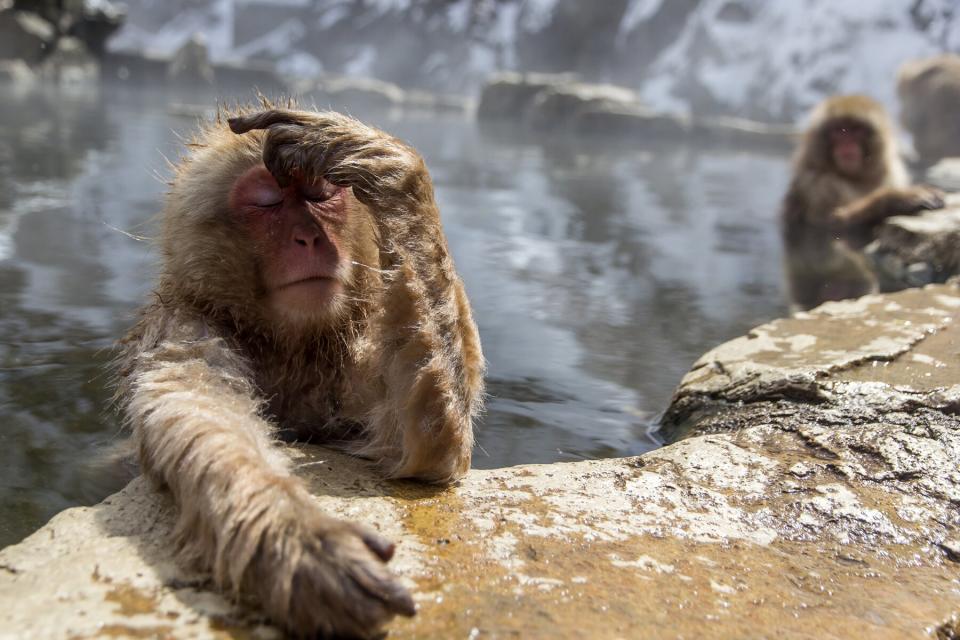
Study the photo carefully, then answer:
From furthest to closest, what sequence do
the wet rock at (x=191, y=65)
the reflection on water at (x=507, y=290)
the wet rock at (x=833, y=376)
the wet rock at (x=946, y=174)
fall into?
1. the wet rock at (x=191, y=65)
2. the wet rock at (x=946, y=174)
3. the reflection on water at (x=507, y=290)
4. the wet rock at (x=833, y=376)

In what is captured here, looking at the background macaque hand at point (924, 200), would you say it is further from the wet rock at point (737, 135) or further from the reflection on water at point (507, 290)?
the wet rock at point (737, 135)

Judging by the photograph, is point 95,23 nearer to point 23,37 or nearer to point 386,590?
point 23,37

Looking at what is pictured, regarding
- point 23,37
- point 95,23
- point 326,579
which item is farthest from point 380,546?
point 95,23

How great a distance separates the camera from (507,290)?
16.8ft

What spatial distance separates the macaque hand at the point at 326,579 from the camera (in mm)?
1445

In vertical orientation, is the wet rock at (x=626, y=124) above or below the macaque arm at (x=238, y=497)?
above

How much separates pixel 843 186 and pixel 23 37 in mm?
17996

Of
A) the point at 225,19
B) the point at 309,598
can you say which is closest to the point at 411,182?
the point at 309,598

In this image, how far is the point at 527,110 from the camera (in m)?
20.9

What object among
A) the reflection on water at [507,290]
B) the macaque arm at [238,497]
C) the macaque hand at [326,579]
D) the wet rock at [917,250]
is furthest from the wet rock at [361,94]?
the macaque hand at [326,579]

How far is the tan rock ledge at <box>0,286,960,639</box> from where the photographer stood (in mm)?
1528

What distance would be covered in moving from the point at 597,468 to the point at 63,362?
7.18 ft

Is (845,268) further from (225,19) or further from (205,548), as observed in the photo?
(225,19)

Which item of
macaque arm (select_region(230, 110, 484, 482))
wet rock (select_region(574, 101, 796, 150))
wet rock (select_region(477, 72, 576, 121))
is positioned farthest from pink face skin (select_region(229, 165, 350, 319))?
wet rock (select_region(477, 72, 576, 121))
